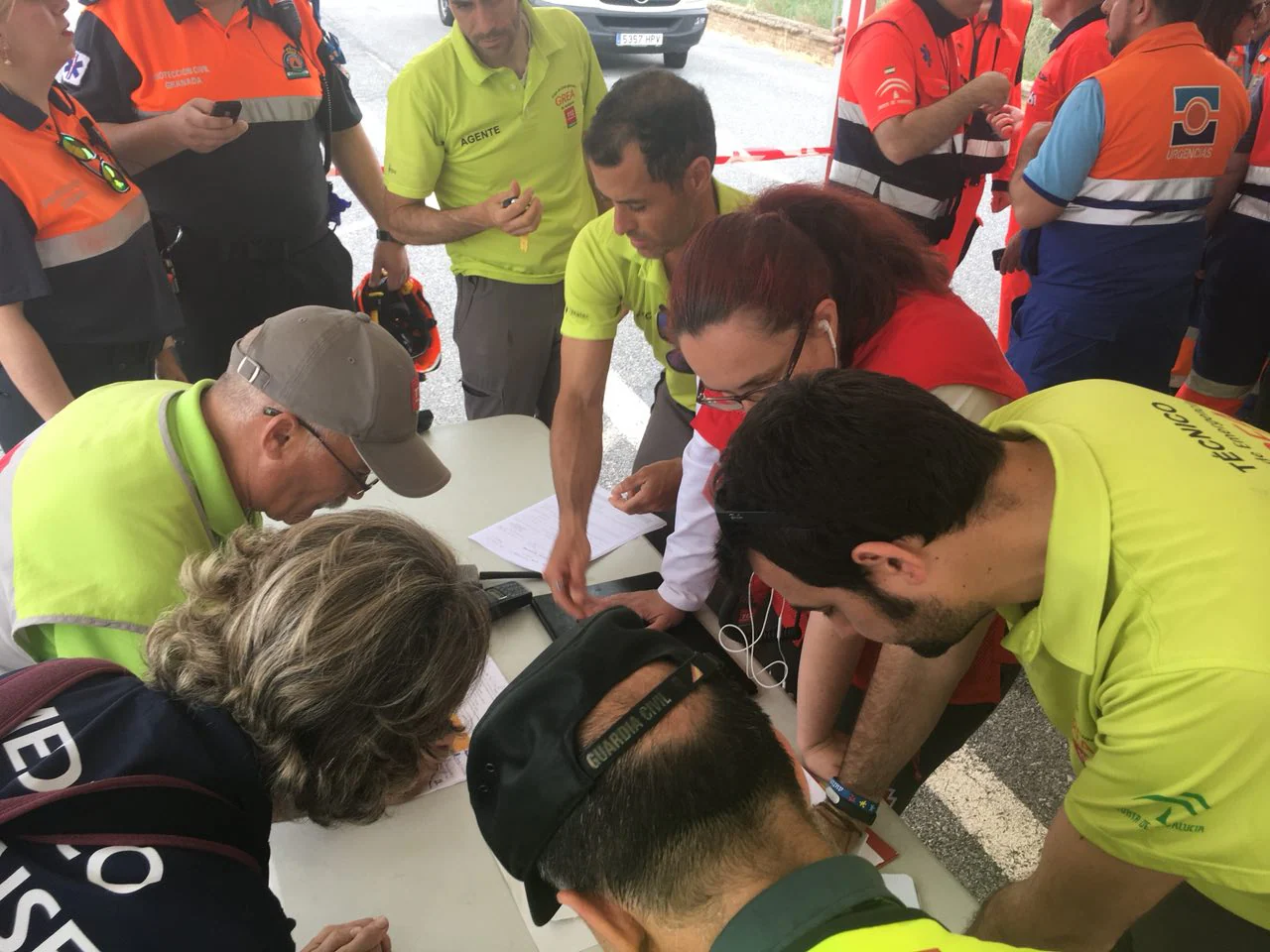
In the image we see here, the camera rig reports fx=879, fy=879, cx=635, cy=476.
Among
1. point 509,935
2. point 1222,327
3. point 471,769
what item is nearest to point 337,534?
point 471,769

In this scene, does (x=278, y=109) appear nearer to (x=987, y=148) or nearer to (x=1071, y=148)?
(x=1071, y=148)

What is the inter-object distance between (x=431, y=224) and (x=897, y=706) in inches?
74.8

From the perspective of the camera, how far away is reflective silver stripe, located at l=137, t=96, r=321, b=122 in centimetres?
236

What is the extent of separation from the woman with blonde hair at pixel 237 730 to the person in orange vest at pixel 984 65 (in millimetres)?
2657

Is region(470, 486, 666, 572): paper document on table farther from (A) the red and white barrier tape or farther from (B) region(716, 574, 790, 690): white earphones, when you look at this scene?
(A) the red and white barrier tape

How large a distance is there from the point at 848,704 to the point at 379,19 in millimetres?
10350

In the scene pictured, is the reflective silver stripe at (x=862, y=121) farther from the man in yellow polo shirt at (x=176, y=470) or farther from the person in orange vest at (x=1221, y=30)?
the man in yellow polo shirt at (x=176, y=470)

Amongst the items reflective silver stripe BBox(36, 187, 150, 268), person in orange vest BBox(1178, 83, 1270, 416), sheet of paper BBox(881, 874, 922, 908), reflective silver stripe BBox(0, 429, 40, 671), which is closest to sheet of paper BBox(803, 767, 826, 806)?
sheet of paper BBox(881, 874, 922, 908)

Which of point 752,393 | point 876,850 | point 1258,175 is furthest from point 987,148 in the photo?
point 876,850

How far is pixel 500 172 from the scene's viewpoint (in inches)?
102

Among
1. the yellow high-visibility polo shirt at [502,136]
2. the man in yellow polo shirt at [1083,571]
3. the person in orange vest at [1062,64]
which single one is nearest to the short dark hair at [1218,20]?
the person in orange vest at [1062,64]

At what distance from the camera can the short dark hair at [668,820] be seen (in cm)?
73

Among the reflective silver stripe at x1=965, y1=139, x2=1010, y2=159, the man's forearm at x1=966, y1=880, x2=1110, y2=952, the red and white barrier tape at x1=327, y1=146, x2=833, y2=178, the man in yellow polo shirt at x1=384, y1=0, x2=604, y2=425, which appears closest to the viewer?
A: the man's forearm at x1=966, y1=880, x2=1110, y2=952

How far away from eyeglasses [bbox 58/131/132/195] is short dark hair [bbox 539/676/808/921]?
1.93 metres
